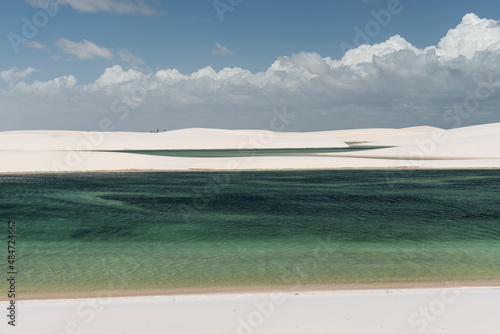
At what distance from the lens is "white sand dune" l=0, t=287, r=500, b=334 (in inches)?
379

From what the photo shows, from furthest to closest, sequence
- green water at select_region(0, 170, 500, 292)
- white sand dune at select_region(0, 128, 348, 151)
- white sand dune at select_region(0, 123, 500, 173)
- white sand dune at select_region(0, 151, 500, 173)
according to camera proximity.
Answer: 1. white sand dune at select_region(0, 128, 348, 151)
2. white sand dune at select_region(0, 123, 500, 173)
3. white sand dune at select_region(0, 151, 500, 173)
4. green water at select_region(0, 170, 500, 292)

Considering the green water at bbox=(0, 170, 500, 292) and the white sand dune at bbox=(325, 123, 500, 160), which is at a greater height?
the white sand dune at bbox=(325, 123, 500, 160)

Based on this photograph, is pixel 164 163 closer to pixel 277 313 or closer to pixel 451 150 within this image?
pixel 451 150

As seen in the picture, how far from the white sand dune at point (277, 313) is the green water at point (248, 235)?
2141mm

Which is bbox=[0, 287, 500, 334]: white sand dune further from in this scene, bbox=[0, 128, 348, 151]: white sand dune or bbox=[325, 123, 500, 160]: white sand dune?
bbox=[0, 128, 348, 151]: white sand dune

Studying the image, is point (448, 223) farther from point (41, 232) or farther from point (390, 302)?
point (41, 232)

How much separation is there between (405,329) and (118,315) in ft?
19.7

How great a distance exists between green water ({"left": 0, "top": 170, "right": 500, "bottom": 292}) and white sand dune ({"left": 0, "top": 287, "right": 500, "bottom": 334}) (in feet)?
7.02

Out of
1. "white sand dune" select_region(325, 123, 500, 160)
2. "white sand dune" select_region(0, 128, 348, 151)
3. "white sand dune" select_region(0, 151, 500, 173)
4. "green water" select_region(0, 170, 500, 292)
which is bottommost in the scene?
"green water" select_region(0, 170, 500, 292)

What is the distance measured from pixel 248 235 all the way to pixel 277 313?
10.6 metres

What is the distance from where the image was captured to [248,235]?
2114 cm

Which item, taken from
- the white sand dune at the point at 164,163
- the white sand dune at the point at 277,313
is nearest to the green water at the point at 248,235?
the white sand dune at the point at 277,313

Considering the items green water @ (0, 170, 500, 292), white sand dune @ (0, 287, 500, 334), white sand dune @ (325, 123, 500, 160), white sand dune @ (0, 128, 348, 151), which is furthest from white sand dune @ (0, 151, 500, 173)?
white sand dune @ (0, 128, 348, 151)

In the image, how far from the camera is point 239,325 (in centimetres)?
984
